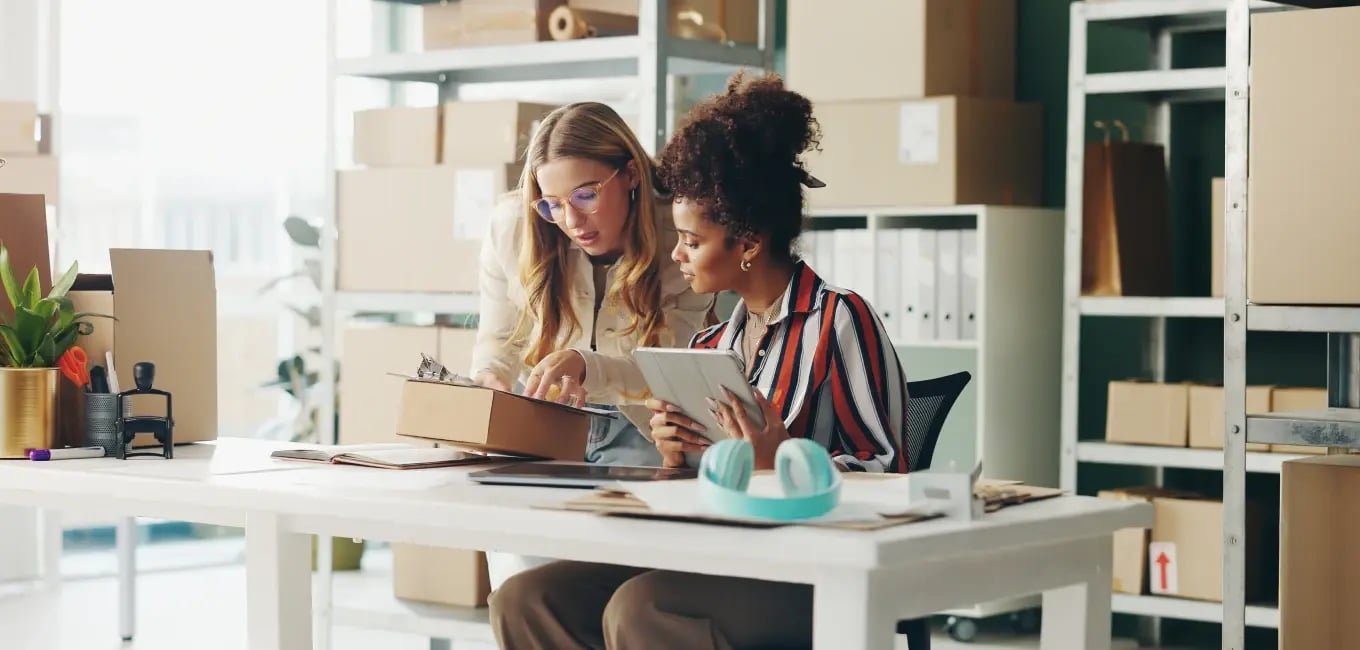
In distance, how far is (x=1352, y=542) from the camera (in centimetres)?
269

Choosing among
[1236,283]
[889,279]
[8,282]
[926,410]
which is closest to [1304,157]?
[1236,283]

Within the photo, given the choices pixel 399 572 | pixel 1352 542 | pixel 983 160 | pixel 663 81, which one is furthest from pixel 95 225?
pixel 1352 542

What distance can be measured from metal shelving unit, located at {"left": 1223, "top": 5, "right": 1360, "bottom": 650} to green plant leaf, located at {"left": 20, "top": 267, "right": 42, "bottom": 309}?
1886 mm

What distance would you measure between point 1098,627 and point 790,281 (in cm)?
67

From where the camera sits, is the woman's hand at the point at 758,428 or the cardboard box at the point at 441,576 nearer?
the woman's hand at the point at 758,428

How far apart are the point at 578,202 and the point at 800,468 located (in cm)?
115

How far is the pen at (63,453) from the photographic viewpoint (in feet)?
7.68

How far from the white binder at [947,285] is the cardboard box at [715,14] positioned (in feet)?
2.25

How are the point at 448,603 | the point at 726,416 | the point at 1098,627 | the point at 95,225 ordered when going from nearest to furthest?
the point at 1098,627
the point at 726,416
the point at 448,603
the point at 95,225

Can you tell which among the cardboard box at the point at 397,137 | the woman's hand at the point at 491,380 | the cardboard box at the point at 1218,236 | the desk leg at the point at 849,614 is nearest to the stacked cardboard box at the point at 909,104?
the cardboard box at the point at 1218,236

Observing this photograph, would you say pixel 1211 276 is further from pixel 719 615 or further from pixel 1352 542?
pixel 719 615

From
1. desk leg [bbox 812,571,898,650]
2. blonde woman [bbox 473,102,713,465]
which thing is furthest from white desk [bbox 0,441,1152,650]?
blonde woman [bbox 473,102,713,465]

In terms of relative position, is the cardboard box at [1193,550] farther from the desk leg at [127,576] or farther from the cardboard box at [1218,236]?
the desk leg at [127,576]

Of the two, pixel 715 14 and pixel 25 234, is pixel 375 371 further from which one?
pixel 25 234
